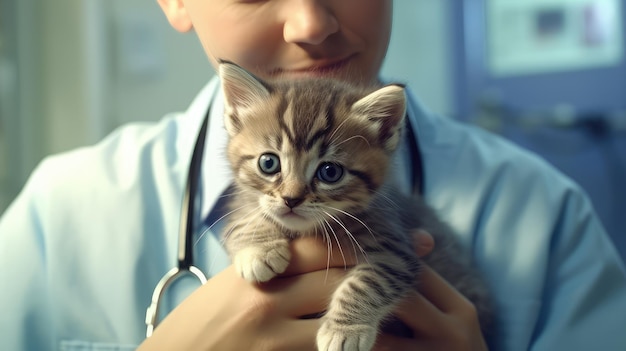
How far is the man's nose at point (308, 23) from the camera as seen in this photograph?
963 millimetres

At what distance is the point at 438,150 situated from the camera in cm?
135

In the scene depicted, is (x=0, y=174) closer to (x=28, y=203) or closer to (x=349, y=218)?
(x=28, y=203)

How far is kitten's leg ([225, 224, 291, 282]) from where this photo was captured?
36.9 inches

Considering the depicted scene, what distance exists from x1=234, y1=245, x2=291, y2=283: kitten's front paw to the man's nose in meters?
0.33

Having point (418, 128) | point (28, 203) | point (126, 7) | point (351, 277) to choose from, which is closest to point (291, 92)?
point (351, 277)

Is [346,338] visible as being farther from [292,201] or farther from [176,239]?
[176,239]

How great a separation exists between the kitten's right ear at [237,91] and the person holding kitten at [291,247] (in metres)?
0.08

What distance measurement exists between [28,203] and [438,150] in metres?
0.87

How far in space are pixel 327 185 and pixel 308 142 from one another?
0.24 ft

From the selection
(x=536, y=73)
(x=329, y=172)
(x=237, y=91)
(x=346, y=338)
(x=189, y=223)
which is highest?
(x=237, y=91)

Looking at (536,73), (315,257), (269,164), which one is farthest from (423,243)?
(536,73)

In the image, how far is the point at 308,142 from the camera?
3.07ft

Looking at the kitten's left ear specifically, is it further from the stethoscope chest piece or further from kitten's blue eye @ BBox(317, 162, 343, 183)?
the stethoscope chest piece

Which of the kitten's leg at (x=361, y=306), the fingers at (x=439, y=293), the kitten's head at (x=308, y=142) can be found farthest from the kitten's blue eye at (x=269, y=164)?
the fingers at (x=439, y=293)
